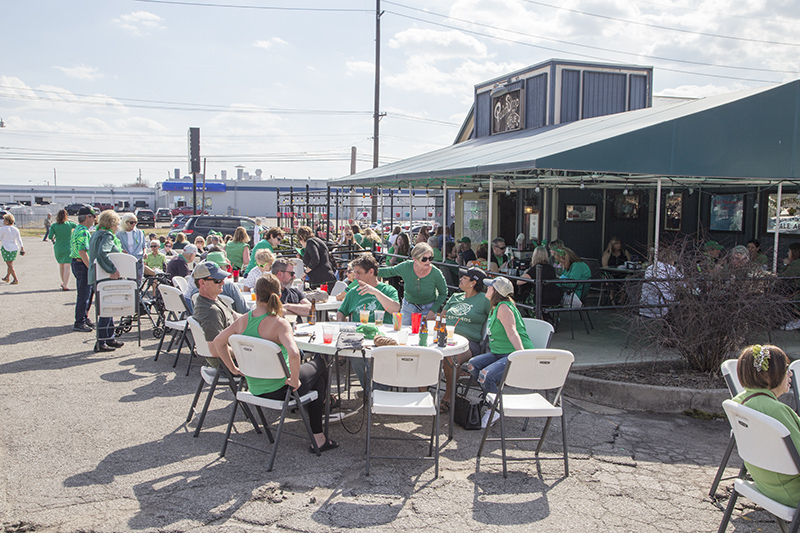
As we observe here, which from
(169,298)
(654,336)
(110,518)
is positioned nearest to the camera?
(110,518)

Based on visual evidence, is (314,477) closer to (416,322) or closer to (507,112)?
(416,322)

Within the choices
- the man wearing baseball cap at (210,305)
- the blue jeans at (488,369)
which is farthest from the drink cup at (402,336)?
the man wearing baseball cap at (210,305)

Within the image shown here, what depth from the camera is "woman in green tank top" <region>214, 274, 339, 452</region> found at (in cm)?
420

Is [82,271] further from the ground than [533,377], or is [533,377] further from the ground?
[82,271]

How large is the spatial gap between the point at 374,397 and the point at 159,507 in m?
1.57

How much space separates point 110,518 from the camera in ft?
11.2

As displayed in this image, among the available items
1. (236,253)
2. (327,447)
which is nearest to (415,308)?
(327,447)

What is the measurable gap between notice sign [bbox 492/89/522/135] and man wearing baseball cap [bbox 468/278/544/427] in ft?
32.1

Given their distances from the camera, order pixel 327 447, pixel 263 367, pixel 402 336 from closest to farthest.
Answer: pixel 263 367, pixel 327 447, pixel 402 336

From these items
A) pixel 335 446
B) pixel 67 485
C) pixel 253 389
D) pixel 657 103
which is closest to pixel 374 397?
pixel 335 446

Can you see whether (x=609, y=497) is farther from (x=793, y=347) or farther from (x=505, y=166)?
(x=793, y=347)

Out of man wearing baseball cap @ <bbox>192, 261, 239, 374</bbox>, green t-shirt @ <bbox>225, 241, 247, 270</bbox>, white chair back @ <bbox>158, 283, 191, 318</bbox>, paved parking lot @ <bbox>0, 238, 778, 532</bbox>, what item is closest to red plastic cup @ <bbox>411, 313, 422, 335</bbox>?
paved parking lot @ <bbox>0, 238, 778, 532</bbox>

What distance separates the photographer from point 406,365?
4125 millimetres

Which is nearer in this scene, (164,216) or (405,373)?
(405,373)
